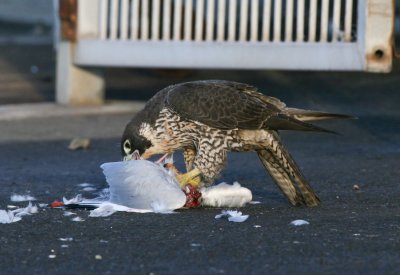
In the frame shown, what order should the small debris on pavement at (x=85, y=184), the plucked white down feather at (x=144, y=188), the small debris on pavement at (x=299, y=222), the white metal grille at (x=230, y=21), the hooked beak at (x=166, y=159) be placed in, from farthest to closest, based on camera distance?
1. the white metal grille at (x=230, y=21)
2. the small debris on pavement at (x=85, y=184)
3. the hooked beak at (x=166, y=159)
4. the plucked white down feather at (x=144, y=188)
5. the small debris on pavement at (x=299, y=222)

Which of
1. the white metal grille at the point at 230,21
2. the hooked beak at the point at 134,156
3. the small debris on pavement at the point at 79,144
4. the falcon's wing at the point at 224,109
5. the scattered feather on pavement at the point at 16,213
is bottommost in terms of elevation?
the small debris on pavement at the point at 79,144

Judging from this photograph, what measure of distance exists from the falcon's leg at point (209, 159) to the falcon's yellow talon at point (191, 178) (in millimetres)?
41

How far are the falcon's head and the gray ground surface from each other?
59 cm

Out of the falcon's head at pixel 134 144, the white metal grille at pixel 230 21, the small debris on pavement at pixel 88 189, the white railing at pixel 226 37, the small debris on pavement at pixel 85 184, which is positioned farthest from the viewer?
the white metal grille at pixel 230 21

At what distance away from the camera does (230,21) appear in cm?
1131

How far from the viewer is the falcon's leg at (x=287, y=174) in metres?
7.13

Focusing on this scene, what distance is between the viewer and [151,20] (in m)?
11.8

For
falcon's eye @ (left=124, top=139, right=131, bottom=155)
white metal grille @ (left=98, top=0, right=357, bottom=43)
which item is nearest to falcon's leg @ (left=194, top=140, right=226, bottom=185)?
falcon's eye @ (left=124, top=139, right=131, bottom=155)

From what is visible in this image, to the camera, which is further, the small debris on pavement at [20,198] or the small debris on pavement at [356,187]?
the small debris on pavement at [356,187]

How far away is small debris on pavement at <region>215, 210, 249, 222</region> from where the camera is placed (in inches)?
260

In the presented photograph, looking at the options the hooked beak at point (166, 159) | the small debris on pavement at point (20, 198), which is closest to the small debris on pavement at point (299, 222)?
the hooked beak at point (166, 159)

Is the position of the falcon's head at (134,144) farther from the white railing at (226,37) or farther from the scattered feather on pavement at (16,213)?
the white railing at (226,37)

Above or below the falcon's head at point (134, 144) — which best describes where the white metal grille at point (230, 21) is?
above

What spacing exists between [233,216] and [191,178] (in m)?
0.60
